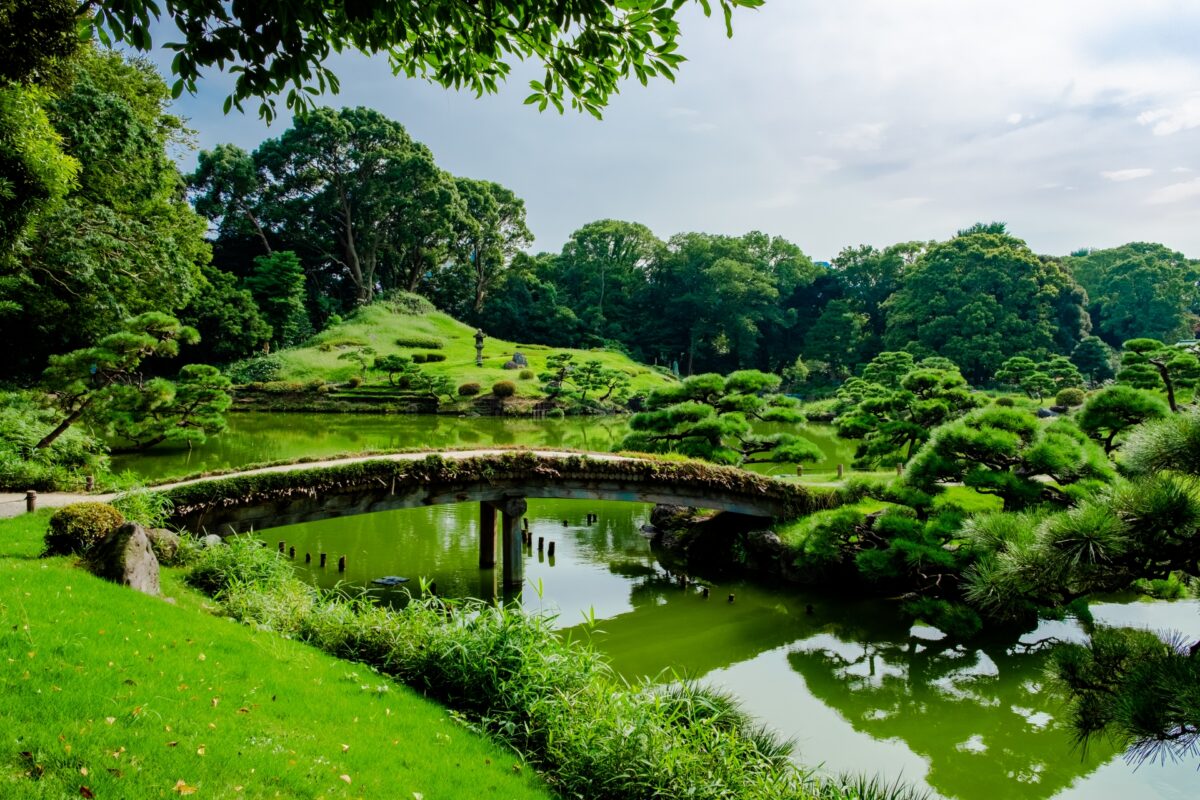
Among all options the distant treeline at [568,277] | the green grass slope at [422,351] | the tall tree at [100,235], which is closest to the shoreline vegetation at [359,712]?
the tall tree at [100,235]

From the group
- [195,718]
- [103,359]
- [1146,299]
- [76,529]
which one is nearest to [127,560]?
[76,529]

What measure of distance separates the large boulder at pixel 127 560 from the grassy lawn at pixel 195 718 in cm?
50

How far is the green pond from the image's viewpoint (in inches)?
253

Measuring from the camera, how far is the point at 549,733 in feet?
15.2

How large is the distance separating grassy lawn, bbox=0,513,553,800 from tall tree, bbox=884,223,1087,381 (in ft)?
140

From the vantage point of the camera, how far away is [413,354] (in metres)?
40.1

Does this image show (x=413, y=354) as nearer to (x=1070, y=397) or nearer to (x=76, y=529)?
(x=1070, y=397)

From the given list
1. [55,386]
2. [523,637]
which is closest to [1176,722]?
[523,637]

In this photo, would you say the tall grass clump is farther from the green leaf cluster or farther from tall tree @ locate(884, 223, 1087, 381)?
tall tree @ locate(884, 223, 1087, 381)

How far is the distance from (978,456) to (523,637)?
22.8 ft

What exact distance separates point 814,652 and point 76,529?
8567 millimetres

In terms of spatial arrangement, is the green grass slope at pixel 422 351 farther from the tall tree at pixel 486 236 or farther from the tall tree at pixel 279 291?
the tall tree at pixel 486 236

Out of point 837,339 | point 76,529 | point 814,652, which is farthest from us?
point 837,339

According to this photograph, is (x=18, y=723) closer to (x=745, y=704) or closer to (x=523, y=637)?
(x=523, y=637)
